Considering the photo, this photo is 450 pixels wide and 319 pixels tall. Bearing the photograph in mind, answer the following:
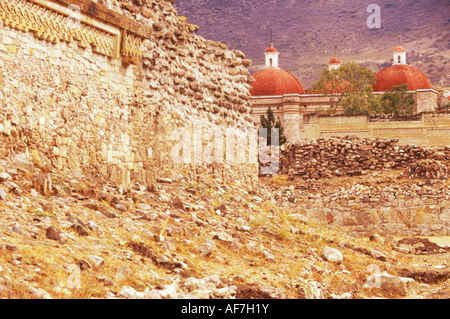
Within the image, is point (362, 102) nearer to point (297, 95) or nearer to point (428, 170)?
point (297, 95)

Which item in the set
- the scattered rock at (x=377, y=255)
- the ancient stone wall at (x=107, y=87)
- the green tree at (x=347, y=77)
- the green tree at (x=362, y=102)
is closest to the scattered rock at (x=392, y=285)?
the scattered rock at (x=377, y=255)

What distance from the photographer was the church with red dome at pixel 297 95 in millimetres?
46344

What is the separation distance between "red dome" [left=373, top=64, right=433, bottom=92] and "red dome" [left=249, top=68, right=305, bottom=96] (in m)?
5.50

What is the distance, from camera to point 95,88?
8.05 metres

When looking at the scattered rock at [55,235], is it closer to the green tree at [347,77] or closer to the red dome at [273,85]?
the green tree at [347,77]

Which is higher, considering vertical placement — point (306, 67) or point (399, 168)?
point (306, 67)

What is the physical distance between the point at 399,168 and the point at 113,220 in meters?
10.2

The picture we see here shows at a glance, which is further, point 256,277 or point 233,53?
point 233,53

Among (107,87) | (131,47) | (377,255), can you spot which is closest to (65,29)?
(107,87)

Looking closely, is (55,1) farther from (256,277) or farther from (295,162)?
(295,162)

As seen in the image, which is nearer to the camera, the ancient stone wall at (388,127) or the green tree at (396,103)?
the ancient stone wall at (388,127)

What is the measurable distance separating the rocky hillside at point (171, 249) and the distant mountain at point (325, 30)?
63873mm
